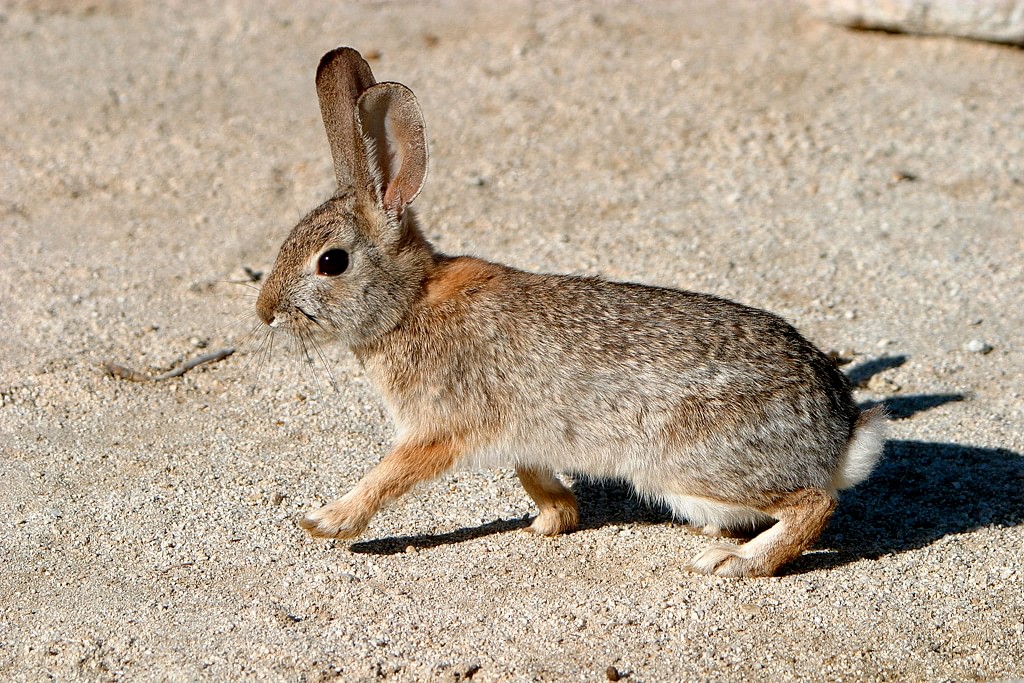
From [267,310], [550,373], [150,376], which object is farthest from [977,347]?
[150,376]

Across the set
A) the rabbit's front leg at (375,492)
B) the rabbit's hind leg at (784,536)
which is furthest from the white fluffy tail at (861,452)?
the rabbit's front leg at (375,492)

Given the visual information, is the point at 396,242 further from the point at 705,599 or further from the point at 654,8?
the point at 654,8

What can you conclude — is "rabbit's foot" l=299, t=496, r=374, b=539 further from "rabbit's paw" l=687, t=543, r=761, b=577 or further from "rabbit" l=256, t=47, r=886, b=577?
"rabbit's paw" l=687, t=543, r=761, b=577

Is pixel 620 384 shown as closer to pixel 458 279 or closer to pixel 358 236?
pixel 458 279

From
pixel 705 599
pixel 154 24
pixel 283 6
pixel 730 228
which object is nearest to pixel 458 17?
pixel 283 6

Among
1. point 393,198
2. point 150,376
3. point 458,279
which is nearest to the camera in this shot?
point 393,198
